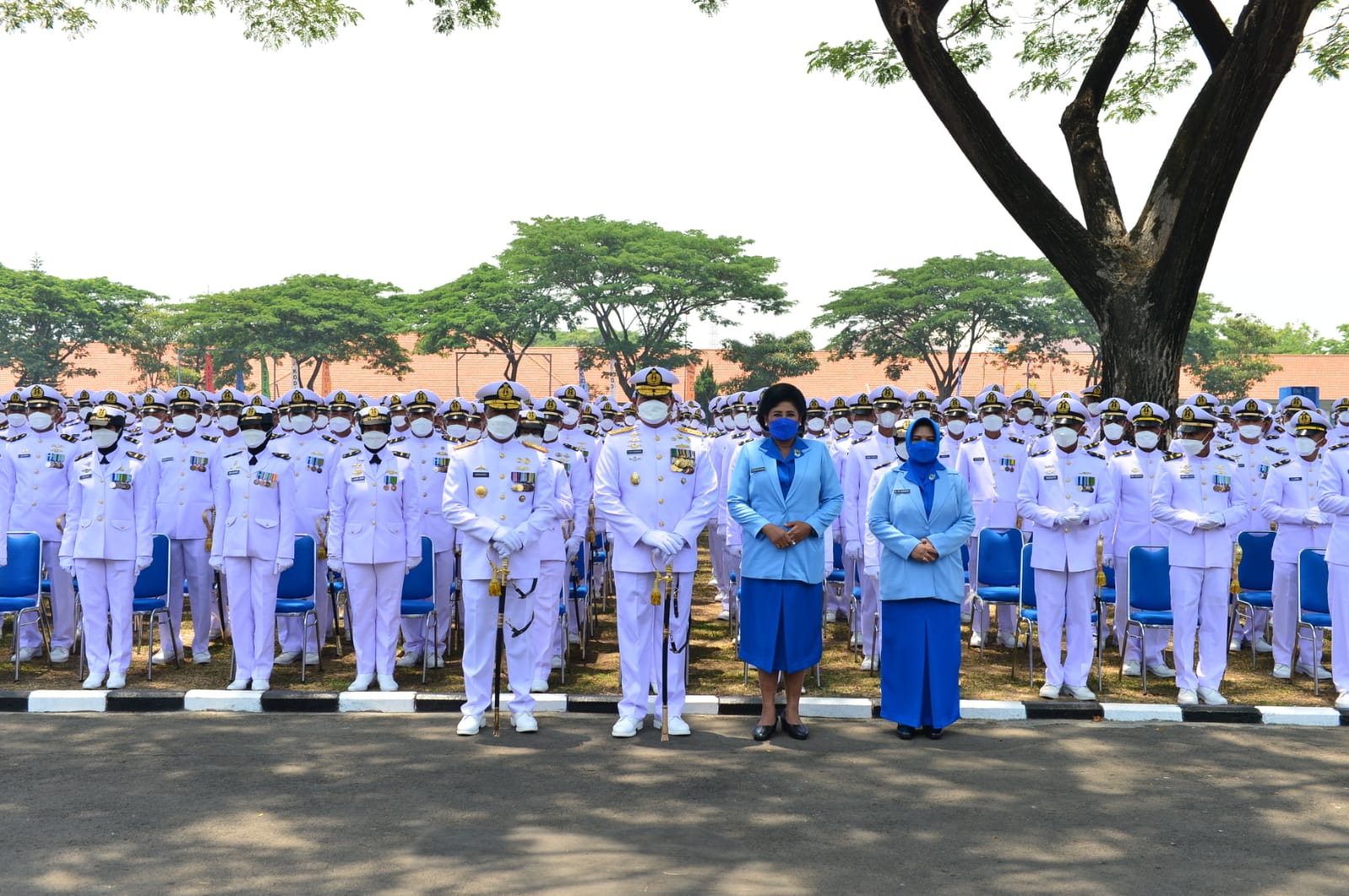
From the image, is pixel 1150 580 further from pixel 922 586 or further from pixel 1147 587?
pixel 922 586

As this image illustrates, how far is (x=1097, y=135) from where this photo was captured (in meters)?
13.4

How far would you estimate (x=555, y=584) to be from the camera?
27.1 feet

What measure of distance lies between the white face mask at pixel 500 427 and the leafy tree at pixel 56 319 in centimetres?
4370

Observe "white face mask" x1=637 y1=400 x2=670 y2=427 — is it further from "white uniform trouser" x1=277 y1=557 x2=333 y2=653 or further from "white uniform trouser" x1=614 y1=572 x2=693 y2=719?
"white uniform trouser" x1=277 y1=557 x2=333 y2=653

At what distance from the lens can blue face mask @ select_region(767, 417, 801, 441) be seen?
7008 mm

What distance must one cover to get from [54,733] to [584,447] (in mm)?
5419

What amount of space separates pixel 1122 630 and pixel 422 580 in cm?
593

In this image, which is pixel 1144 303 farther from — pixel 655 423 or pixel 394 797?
pixel 394 797

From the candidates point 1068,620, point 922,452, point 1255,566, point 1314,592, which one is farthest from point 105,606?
point 1255,566

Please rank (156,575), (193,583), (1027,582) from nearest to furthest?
1. (1027,582)
2. (156,575)
3. (193,583)

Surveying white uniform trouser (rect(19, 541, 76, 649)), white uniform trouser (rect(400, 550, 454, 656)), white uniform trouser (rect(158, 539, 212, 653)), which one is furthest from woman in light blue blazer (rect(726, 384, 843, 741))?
white uniform trouser (rect(19, 541, 76, 649))

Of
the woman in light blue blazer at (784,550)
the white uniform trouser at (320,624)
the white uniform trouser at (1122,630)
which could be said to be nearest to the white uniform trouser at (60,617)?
the white uniform trouser at (320,624)

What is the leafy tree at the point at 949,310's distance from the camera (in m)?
41.1

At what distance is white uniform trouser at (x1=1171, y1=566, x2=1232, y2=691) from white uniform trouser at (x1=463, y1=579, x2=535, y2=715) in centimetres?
460
